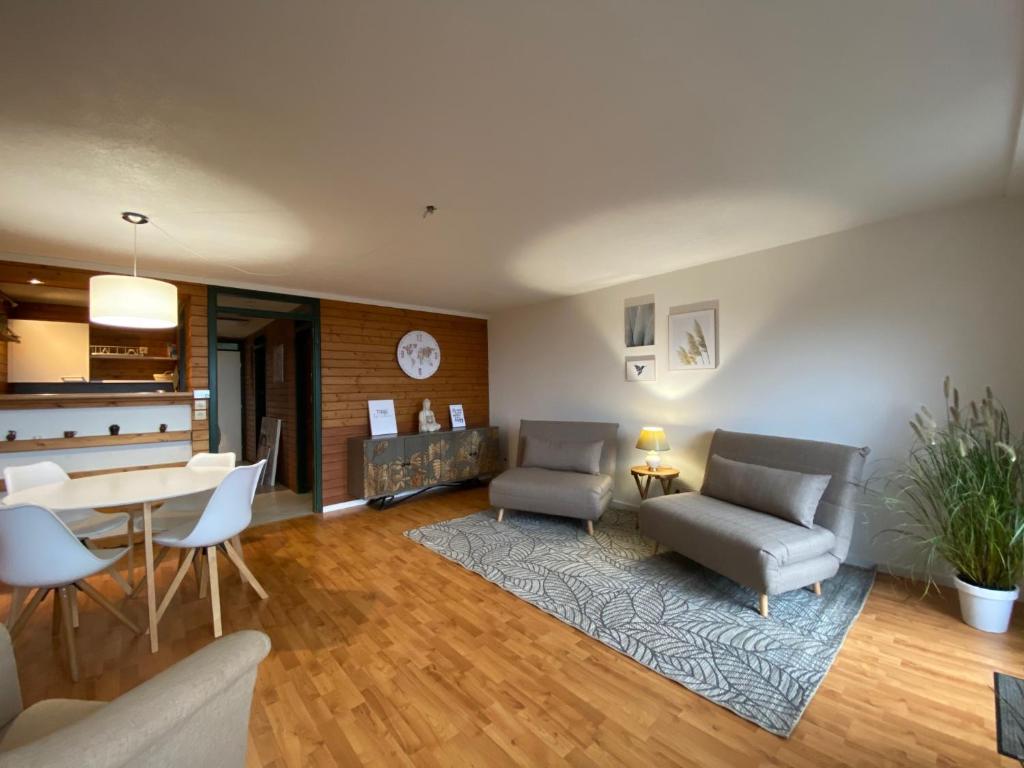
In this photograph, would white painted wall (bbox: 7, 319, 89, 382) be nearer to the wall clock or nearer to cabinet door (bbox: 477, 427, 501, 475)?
the wall clock

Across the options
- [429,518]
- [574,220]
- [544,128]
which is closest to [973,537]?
[574,220]

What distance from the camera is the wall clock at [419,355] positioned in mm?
4801

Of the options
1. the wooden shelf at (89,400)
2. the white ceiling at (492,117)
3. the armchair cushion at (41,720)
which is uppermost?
the white ceiling at (492,117)

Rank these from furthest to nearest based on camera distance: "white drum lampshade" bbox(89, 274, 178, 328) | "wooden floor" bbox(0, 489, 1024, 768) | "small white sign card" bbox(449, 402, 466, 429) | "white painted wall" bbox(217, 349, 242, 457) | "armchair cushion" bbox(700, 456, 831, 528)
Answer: "white painted wall" bbox(217, 349, 242, 457)
"small white sign card" bbox(449, 402, 466, 429)
"armchair cushion" bbox(700, 456, 831, 528)
"white drum lampshade" bbox(89, 274, 178, 328)
"wooden floor" bbox(0, 489, 1024, 768)

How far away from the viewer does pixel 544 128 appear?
5.22 ft

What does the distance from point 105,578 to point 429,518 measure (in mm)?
2294

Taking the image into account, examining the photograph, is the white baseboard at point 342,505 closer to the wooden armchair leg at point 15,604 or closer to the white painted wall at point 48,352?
the wooden armchair leg at point 15,604

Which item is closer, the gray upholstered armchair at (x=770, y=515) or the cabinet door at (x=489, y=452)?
the gray upholstered armchair at (x=770, y=515)

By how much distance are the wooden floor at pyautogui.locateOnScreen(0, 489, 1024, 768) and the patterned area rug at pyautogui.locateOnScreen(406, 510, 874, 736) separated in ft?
0.27

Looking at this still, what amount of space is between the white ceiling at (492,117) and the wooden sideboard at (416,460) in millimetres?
2221

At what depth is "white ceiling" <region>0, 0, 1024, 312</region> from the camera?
3.67 ft

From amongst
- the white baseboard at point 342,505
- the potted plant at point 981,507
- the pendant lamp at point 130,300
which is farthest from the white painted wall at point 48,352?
the potted plant at point 981,507

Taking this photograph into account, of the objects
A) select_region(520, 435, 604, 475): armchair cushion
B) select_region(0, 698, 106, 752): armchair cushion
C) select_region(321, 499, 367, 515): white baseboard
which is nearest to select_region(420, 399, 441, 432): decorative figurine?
select_region(321, 499, 367, 515): white baseboard

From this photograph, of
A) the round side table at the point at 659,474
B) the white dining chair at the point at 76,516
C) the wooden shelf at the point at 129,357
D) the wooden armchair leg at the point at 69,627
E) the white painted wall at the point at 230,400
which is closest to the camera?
the wooden armchair leg at the point at 69,627
